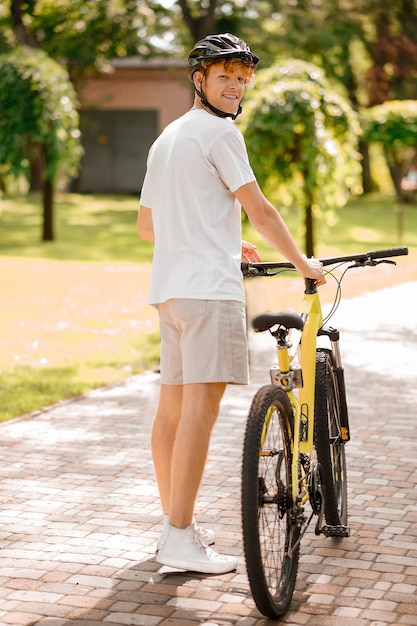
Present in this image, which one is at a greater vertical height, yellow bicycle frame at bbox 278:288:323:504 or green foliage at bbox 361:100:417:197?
green foliage at bbox 361:100:417:197

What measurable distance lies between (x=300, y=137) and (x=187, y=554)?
14709mm

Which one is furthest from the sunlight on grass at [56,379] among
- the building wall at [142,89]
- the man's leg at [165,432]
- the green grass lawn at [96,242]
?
the building wall at [142,89]

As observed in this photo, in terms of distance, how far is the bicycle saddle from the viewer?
12.9 ft

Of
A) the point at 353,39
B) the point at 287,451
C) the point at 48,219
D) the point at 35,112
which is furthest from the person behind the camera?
the point at 353,39

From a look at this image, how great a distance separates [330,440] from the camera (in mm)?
4730

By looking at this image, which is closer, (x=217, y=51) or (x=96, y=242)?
(x=217, y=51)

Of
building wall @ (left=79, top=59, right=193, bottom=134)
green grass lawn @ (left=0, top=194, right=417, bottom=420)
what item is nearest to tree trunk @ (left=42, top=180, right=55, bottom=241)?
green grass lawn @ (left=0, top=194, right=417, bottom=420)

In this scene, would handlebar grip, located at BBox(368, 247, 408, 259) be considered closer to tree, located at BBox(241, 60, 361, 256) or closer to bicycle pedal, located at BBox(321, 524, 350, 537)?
bicycle pedal, located at BBox(321, 524, 350, 537)

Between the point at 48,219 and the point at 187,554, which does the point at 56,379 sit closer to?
the point at 187,554

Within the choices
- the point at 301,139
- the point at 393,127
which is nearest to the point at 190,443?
the point at 301,139

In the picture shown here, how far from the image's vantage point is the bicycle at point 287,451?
12.4 feet

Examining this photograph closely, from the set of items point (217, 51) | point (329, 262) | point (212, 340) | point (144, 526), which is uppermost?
point (217, 51)

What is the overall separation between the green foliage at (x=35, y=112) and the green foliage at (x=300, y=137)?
664 centimetres

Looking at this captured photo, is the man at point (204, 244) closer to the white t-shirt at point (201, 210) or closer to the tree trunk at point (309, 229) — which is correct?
the white t-shirt at point (201, 210)
